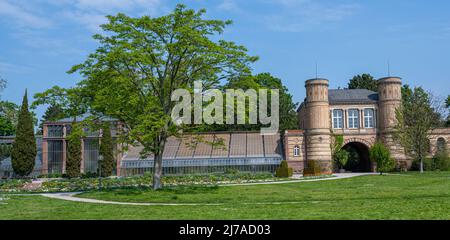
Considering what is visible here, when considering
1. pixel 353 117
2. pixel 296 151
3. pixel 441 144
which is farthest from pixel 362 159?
pixel 296 151

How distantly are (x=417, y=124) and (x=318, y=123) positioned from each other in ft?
34.3

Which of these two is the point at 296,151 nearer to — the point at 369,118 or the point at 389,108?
the point at 369,118

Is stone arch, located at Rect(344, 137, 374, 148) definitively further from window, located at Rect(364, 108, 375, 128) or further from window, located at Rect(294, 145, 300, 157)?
window, located at Rect(294, 145, 300, 157)

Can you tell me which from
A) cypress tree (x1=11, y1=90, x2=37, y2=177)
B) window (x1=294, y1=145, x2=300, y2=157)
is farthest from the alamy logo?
cypress tree (x1=11, y1=90, x2=37, y2=177)

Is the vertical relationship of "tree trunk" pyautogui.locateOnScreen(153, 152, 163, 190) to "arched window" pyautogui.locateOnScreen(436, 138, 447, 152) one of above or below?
below

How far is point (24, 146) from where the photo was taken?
1939 inches

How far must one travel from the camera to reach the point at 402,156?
49.1 meters

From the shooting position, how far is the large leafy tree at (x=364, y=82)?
2913 inches

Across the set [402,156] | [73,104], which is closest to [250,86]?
[73,104]

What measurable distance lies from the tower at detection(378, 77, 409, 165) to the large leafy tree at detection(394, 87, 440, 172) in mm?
3686

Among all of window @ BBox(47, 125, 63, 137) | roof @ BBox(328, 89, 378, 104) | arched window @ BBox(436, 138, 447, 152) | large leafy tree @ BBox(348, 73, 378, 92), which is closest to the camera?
arched window @ BBox(436, 138, 447, 152)

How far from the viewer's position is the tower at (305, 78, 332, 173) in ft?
161
